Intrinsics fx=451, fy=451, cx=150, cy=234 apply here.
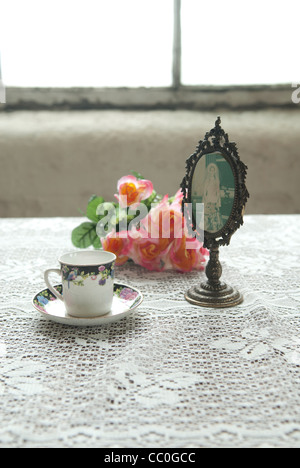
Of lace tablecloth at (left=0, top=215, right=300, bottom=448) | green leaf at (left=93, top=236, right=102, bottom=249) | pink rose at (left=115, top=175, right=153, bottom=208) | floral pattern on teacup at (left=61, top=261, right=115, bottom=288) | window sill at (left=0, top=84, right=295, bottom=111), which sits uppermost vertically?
window sill at (left=0, top=84, right=295, bottom=111)

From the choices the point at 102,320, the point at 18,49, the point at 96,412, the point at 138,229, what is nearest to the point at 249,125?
the point at 18,49

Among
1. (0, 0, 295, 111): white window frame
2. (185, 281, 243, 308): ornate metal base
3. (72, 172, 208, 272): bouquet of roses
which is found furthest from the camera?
(0, 0, 295, 111): white window frame

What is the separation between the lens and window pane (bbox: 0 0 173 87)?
2602mm

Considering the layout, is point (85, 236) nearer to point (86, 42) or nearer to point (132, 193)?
point (132, 193)

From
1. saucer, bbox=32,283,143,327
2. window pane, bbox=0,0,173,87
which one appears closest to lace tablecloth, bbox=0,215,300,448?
saucer, bbox=32,283,143,327

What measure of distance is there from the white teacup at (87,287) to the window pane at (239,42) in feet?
7.36

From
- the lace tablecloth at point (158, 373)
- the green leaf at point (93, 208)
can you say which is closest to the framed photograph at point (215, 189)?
the lace tablecloth at point (158, 373)

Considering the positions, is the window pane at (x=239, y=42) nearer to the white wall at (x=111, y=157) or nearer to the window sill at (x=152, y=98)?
the window sill at (x=152, y=98)

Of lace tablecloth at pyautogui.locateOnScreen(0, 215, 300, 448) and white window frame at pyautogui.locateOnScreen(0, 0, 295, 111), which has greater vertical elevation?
white window frame at pyautogui.locateOnScreen(0, 0, 295, 111)

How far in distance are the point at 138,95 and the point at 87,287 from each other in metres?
2.15

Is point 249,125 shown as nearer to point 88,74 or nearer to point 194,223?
point 88,74

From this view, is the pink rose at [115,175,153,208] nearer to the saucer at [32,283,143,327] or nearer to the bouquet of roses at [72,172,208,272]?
the bouquet of roses at [72,172,208,272]

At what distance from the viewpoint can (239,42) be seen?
2.66 m
